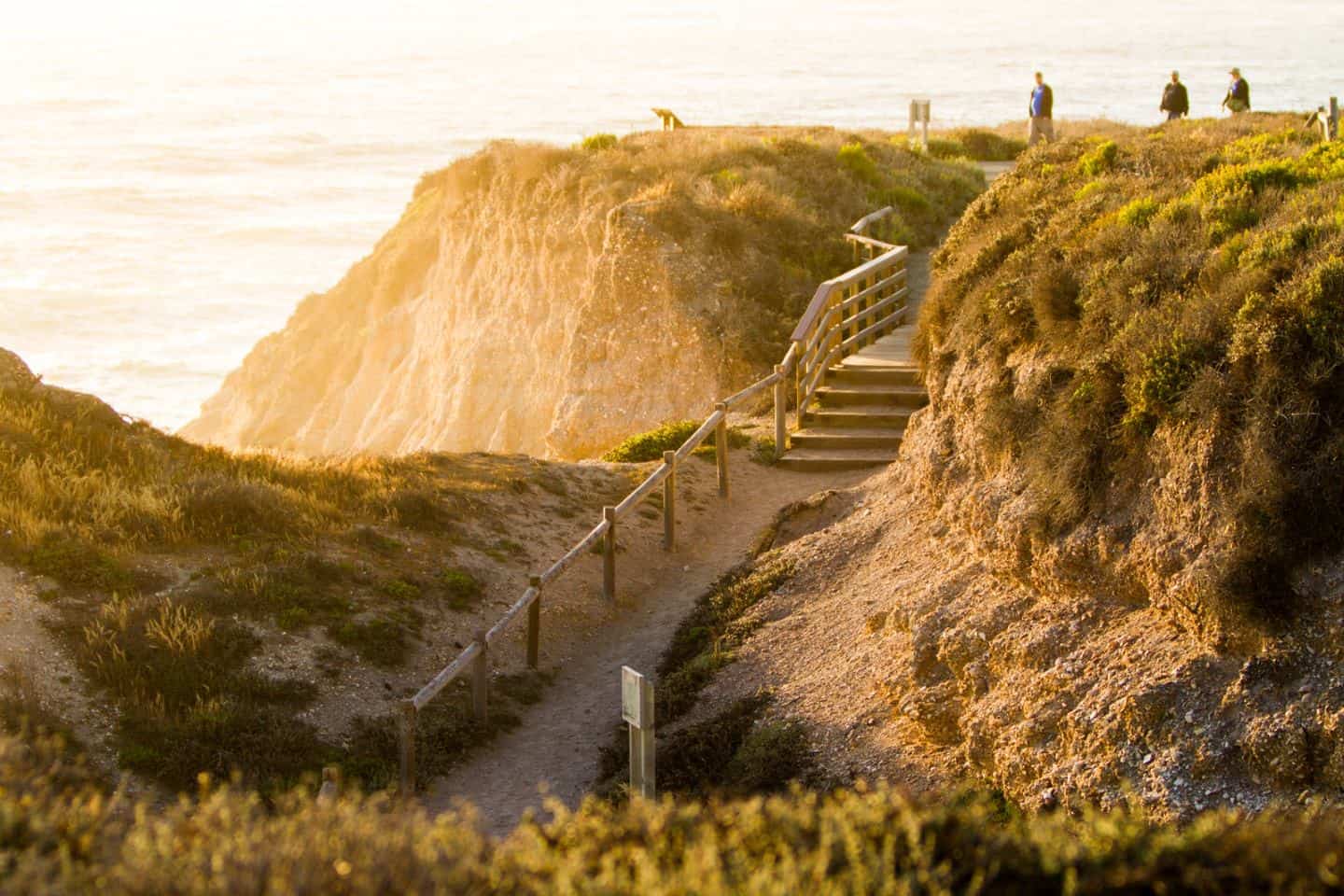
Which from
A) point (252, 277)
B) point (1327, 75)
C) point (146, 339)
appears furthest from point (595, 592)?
point (1327, 75)

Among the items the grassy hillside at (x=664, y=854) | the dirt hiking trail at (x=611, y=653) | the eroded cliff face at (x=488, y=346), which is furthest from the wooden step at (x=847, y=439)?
the grassy hillside at (x=664, y=854)

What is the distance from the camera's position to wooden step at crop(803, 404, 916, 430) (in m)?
19.7

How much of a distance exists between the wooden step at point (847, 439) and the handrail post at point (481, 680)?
7828 millimetres

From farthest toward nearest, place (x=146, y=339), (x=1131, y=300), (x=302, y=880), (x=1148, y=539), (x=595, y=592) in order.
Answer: (x=146, y=339)
(x=595, y=592)
(x=1131, y=300)
(x=1148, y=539)
(x=302, y=880)

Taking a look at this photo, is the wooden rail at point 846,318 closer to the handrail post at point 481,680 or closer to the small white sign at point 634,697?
the handrail post at point 481,680

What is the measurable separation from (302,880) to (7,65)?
551 ft

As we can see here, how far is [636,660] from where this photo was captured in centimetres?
1460

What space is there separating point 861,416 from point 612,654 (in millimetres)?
6411

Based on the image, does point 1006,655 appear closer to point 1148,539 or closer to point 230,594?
point 1148,539

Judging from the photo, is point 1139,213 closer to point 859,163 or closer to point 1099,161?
point 1099,161

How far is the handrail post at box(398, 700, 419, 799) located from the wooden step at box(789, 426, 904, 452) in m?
9.30

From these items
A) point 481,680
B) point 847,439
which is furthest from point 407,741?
point 847,439

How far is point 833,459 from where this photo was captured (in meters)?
19.3

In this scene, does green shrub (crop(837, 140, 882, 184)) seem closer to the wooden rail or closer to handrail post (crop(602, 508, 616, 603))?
the wooden rail
